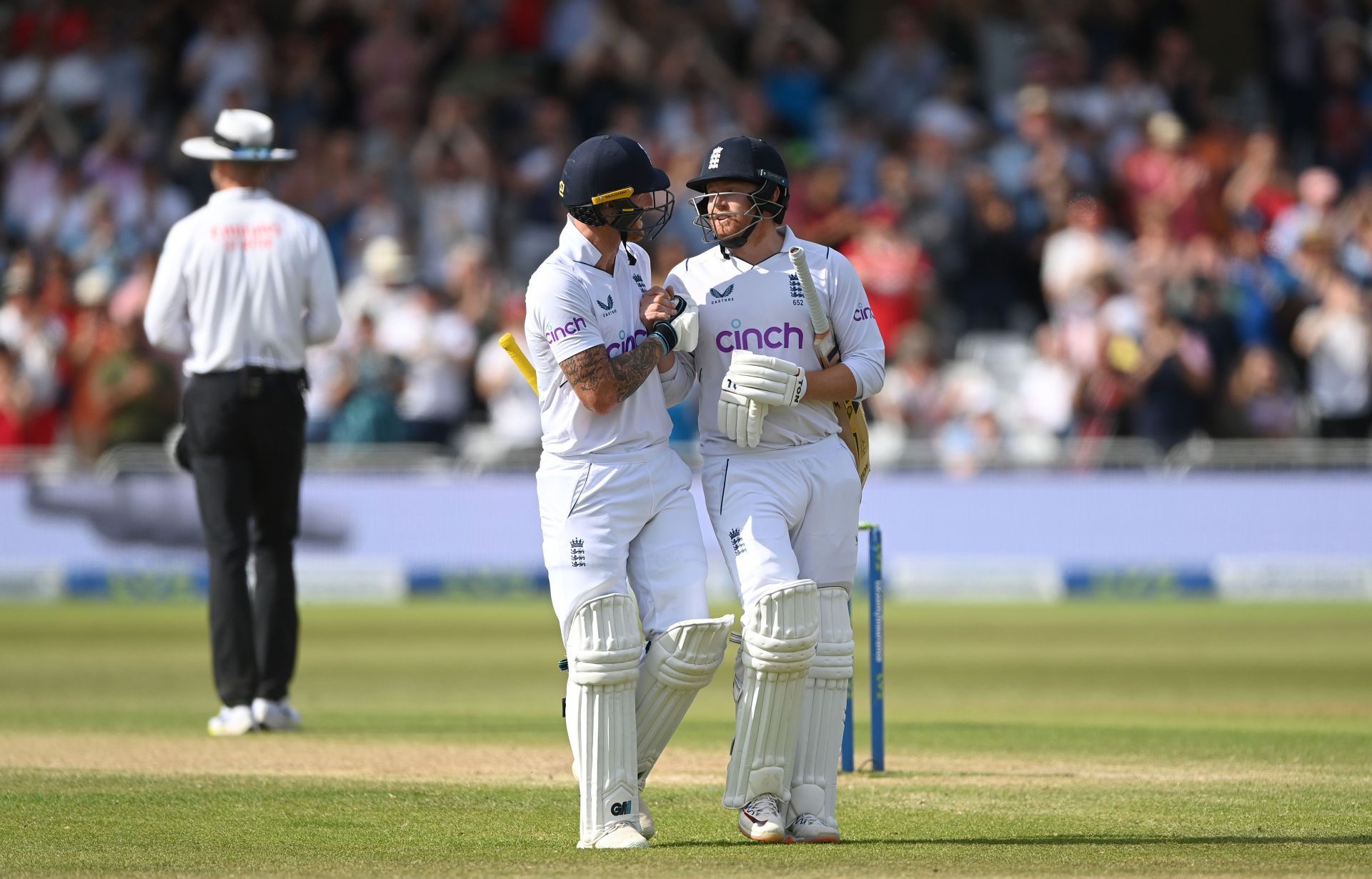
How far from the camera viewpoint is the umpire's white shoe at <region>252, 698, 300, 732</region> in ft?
27.9

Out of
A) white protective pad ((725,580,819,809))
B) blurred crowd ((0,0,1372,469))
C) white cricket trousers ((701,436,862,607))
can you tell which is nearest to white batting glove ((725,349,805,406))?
white cricket trousers ((701,436,862,607))

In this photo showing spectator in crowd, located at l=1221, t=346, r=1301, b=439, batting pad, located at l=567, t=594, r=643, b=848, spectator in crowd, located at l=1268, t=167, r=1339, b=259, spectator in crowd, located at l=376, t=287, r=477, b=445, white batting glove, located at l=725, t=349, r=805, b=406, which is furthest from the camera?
spectator in crowd, located at l=1268, t=167, r=1339, b=259

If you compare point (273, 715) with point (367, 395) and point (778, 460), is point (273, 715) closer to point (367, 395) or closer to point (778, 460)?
point (778, 460)

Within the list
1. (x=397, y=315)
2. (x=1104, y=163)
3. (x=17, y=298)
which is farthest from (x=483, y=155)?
(x=1104, y=163)

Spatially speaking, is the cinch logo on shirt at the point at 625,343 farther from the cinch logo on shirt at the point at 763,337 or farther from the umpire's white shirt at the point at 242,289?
the umpire's white shirt at the point at 242,289

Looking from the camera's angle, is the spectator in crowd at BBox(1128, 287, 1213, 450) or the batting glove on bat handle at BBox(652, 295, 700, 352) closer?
the batting glove on bat handle at BBox(652, 295, 700, 352)

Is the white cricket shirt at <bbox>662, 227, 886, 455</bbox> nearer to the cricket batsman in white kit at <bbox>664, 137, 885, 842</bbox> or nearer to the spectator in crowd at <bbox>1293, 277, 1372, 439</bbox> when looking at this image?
the cricket batsman in white kit at <bbox>664, 137, 885, 842</bbox>

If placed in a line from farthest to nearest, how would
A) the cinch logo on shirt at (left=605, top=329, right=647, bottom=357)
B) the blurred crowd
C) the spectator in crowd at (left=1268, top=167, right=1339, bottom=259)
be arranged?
the spectator in crowd at (left=1268, top=167, right=1339, bottom=259) < the blurred crowd < the cinch logo on shirt at (left=605, top=329, right=647, bottom=357)

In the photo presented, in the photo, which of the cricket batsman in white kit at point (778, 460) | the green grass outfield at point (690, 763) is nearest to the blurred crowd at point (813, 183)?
the green grass outfield at point (690, 763)

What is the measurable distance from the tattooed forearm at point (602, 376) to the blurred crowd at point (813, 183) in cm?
1018

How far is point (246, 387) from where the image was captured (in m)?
8.41

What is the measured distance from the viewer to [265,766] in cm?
745

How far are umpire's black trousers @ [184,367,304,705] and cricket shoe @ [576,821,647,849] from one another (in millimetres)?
3111

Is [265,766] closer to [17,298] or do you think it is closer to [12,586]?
[12,586]
